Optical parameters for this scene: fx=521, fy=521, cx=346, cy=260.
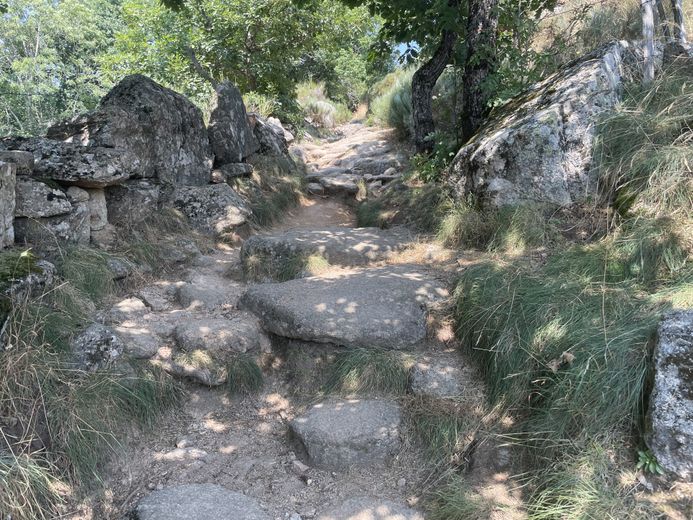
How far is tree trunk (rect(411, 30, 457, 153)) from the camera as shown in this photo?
7.27 meters

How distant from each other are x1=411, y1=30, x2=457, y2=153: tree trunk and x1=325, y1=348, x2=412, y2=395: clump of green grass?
412cm

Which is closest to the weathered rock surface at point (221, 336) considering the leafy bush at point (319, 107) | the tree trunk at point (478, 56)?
the tree trunk at point (478, 56)

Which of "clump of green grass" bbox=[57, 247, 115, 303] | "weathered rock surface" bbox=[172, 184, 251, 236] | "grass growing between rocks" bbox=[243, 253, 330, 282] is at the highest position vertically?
"weathered rock surface" bbox=[172, 184, 251, 236]

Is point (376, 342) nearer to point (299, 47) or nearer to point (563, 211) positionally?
point (563, 211)

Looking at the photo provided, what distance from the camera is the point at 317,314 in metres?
4.24

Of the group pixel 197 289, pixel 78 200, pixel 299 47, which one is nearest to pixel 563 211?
pixel 197 289

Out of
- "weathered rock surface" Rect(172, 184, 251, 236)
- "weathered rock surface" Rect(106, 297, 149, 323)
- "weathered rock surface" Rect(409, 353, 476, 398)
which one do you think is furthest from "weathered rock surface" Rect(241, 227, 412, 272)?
"weathered rock surface" Rect(409, 353, 476, 398)

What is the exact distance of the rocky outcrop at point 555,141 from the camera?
4.83m

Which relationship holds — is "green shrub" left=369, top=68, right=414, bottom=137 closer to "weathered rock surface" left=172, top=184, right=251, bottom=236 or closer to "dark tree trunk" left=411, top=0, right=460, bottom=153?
"dark tree trunk" left=411, top=0, right=460, bottom=153

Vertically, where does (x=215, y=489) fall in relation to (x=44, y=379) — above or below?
below

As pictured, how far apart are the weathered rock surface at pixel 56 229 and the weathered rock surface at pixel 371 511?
3279 mm

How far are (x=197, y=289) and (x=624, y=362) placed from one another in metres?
3.70

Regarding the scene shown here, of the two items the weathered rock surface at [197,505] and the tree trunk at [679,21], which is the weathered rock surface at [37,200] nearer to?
the weathered rock surface at [197,505]

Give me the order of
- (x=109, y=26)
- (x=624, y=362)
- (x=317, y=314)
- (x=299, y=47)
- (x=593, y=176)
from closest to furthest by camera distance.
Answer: (x=624, y=362) → (x=317, y=314) → (x=593, y=176) → (x=299, y=47) → (x=109, y=26)
